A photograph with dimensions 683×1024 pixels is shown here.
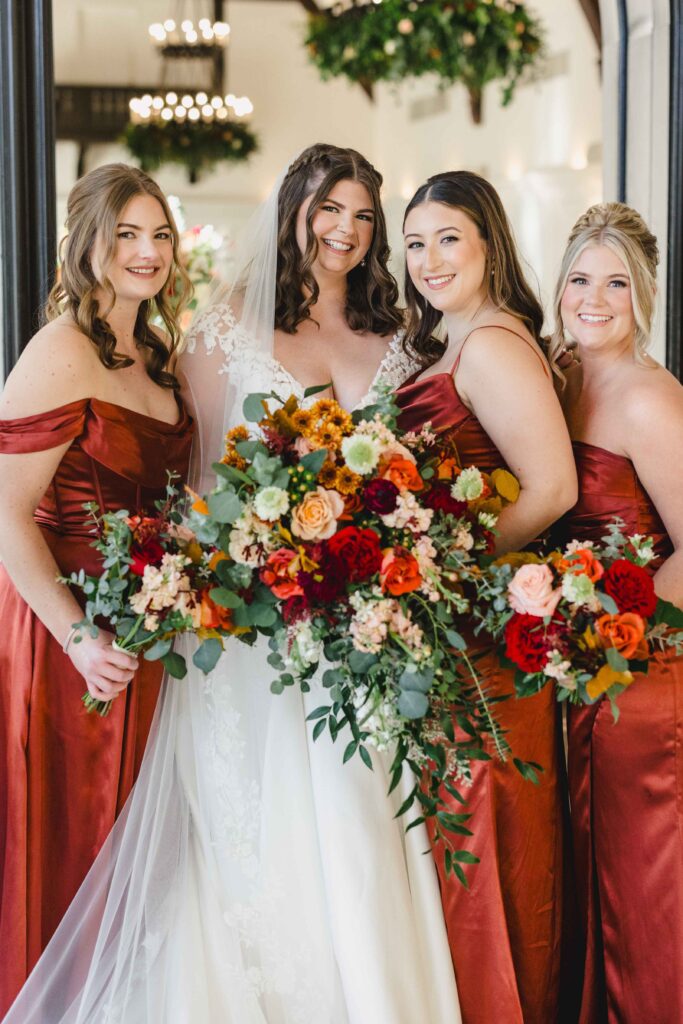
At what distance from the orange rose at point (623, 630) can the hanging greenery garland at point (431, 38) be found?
5953 millimetres

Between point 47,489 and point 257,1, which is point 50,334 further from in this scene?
point 257,1

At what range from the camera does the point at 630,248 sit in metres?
2.27

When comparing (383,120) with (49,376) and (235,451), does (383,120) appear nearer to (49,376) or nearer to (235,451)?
(49,376)

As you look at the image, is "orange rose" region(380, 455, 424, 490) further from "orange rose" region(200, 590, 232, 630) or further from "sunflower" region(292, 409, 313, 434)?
"orange rose" region(200, 590, 232, 630)

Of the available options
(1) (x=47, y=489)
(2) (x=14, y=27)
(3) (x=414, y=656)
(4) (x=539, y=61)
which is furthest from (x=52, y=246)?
(4) (x=539, y=61)

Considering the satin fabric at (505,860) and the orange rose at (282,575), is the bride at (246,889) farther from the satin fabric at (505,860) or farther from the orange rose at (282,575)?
the orange rose at (282,575)

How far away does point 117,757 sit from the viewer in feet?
7.43

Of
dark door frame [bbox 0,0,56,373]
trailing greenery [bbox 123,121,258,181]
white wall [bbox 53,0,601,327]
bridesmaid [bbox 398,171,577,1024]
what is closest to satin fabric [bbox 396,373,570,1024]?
bridesmaid [bbox 398,171,577,1024]

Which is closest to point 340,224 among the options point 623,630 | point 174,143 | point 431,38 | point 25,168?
point 25,168

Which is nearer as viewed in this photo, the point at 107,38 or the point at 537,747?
the point at 537,747

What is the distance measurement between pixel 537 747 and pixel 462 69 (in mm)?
6371

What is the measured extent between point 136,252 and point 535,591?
3.90ft

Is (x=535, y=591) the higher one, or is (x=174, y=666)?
(x=535, y=591)

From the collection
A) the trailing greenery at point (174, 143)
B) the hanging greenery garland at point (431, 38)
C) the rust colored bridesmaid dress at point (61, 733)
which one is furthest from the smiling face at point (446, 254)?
the trailing greenery at point (174, 143)
